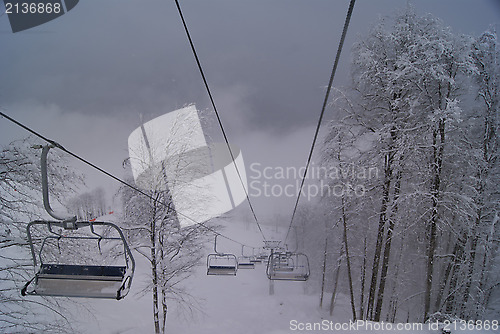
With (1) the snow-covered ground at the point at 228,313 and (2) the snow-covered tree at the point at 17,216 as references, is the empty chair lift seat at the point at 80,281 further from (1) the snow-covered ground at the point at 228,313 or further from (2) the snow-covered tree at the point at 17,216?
(1) the snow-covered ground at the point at 228,313

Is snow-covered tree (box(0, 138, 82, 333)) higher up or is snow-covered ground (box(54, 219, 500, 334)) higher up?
snow-covered tree (box(0, 138, 82, 333))

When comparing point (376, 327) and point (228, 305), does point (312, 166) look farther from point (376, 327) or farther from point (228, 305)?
point (228, 305)

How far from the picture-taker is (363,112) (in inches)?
275

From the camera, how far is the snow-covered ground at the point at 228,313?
365 inches

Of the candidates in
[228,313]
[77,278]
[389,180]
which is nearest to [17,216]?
[77,278]

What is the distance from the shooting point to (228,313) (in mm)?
13070

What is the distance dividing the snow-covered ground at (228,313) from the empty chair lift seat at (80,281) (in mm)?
4464

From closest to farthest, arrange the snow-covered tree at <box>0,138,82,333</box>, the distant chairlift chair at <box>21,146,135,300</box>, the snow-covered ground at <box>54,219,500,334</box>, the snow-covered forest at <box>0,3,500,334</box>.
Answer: the distant chairlift chair at <box>21,146,135,300</box>
the snow-covered tree at <box>0,138,82,333</box>
the snow-covered forest at <box>0,3,500,334</box>
the snow-covered ground at <box>54,219,500,334</box>

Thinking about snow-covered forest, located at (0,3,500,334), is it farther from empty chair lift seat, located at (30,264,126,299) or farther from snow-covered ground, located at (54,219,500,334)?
empty chair lift seat, located at (30,264,126,299)

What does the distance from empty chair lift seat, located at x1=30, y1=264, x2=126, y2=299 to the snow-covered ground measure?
446cm

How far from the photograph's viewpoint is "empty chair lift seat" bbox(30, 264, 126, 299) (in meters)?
2.66

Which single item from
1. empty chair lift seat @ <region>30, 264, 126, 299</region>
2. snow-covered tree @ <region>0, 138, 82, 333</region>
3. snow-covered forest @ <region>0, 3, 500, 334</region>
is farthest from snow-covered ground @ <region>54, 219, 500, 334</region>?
empty chair lift seat @ <region>30, 264, 126, 299</region>

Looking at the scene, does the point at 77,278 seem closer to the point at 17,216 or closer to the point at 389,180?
the point at 17,216

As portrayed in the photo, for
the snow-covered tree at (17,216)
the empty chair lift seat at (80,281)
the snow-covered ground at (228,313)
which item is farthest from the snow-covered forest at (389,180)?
the empty chair lift seat at (80,281)
